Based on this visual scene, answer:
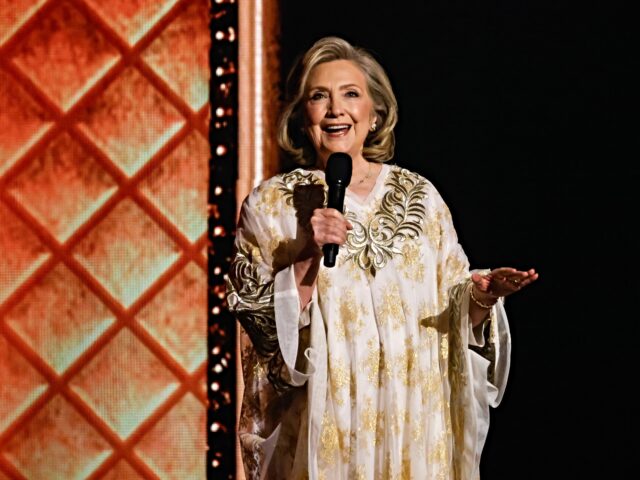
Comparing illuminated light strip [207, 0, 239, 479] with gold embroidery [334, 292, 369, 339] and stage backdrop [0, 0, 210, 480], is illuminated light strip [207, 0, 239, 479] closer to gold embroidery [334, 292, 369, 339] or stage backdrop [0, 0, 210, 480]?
stage backdrop [0, 0, 210, 480]

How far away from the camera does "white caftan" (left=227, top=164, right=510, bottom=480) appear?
1583 millimetres

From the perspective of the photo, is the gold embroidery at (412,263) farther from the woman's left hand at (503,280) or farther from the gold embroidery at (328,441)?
the gold embroidery at (328,441)

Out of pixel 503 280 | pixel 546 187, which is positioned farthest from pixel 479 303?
pixel 546 187

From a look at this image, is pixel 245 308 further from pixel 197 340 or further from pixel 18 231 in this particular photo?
pixel 18 231

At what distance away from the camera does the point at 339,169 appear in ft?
5.05

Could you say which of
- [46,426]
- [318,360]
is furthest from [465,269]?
[46,426]

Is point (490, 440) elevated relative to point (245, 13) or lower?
lower

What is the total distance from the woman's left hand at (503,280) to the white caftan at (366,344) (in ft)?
0.20

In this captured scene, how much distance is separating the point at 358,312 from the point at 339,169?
8.5 inches

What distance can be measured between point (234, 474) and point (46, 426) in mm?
424

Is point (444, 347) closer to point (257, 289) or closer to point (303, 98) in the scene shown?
point (257, 289)

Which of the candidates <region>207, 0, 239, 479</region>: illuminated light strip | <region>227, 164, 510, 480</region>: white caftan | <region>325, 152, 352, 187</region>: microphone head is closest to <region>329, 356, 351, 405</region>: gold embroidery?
<region>227, 164, 510, 480</region>: white caftan

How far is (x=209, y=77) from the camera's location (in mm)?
2436

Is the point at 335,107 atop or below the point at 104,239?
atop
